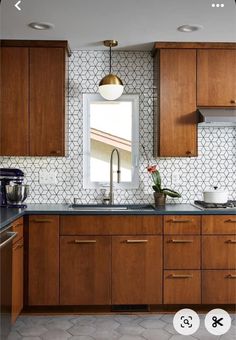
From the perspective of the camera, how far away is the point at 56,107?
12.4 feet

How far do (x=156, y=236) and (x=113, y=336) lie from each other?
2.82ft

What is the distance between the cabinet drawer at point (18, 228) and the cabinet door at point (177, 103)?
1.38m

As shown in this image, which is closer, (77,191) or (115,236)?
(115,236)

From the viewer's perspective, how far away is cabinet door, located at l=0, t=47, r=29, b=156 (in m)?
3.77

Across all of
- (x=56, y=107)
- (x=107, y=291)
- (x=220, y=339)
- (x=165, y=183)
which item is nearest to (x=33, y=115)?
(x=56, y=107)

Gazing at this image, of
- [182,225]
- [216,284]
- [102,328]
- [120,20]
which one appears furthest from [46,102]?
[216,284]

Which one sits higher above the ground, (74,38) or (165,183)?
(74,38)

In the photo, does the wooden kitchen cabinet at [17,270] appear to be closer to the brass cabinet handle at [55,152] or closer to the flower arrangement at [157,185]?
the brass cabinet handle at [55,152]

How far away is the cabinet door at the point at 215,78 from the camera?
12.5 ft

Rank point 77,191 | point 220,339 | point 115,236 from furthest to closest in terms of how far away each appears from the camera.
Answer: point 77,191 → point 115,236 → point 220,339

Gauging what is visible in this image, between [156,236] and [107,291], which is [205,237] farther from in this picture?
[107,291]

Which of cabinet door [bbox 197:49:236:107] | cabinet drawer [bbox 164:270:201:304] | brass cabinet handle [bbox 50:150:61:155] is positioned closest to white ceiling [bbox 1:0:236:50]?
cabinet door [bbox 197:49:236:107]

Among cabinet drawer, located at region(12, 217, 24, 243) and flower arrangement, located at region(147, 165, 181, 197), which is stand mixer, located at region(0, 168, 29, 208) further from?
flower arrangement, located at region(147, 165, 181, 197)

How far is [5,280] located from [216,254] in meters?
1.73
